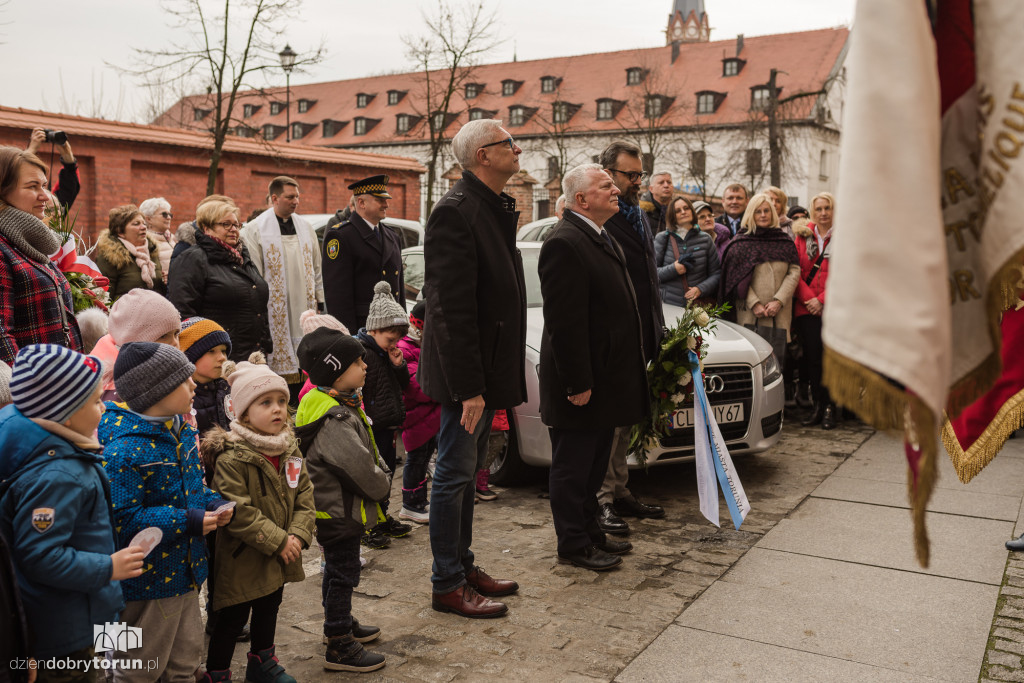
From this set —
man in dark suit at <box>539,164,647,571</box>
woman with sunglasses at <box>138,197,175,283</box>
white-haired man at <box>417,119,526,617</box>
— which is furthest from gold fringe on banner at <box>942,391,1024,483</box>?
woman with sunglasses at <box>138,197,175,283</box>

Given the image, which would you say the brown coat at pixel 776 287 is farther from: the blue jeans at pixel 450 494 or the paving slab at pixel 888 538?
the blue jeans at pixel 450 494

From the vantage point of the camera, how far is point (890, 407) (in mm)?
1262

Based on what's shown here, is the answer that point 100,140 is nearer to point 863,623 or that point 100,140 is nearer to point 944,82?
point 863,623

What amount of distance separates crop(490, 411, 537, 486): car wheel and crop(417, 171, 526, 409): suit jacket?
2.04 m

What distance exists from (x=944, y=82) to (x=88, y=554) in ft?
8.25

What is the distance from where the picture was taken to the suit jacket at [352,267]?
672cm

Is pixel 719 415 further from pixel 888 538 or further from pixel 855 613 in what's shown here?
pixel 855 613

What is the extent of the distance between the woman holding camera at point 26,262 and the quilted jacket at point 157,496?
113 centimetres

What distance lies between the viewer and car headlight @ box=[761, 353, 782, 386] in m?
6.79

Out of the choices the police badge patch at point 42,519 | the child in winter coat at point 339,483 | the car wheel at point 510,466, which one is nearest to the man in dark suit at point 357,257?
the car wheel at point 510,466

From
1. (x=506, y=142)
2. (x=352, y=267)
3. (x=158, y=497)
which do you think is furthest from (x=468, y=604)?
(x=352, y=267)

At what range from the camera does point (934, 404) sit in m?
1.18

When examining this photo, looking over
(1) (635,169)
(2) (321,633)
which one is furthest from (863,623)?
(1) (635,169)

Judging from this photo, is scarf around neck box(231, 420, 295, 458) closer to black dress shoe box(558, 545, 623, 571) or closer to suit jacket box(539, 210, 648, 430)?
suit jacket box(539, 210, 648, 430)
